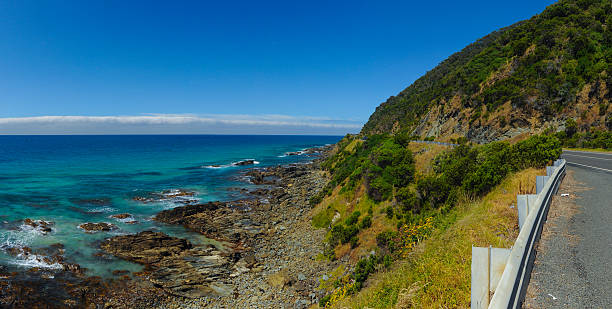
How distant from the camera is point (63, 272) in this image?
18328mm

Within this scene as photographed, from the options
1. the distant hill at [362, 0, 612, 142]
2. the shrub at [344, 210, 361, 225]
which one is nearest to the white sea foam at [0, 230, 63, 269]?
the shrub at [344, 210, 361, 225]

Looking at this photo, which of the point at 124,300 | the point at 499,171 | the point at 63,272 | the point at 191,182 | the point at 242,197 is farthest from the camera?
the point at 191,182

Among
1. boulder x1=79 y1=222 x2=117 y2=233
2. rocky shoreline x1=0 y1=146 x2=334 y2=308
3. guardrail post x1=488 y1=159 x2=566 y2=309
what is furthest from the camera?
boulder x1=79 y1=222 x2=117 y2=233

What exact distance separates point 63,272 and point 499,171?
26.6 meters

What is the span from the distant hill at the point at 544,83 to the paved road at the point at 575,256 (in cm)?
2865

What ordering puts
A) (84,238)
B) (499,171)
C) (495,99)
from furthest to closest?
1. (495,99)
2. (84,238)
3. (499,171)

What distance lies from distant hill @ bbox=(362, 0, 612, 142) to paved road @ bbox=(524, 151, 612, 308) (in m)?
28.6

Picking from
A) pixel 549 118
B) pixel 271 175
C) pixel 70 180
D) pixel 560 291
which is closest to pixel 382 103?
pixel 271 175

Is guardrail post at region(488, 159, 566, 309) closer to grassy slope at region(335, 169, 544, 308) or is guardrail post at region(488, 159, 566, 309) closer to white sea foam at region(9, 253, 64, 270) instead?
grassy slope at region(335, 169, 544, 308)

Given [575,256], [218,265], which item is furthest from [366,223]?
[575,256]

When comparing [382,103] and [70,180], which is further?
[382,103]

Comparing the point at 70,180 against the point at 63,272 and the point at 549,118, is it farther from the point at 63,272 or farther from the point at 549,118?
the point at 549,118

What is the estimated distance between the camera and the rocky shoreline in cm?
1573

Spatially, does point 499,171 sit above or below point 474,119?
below
